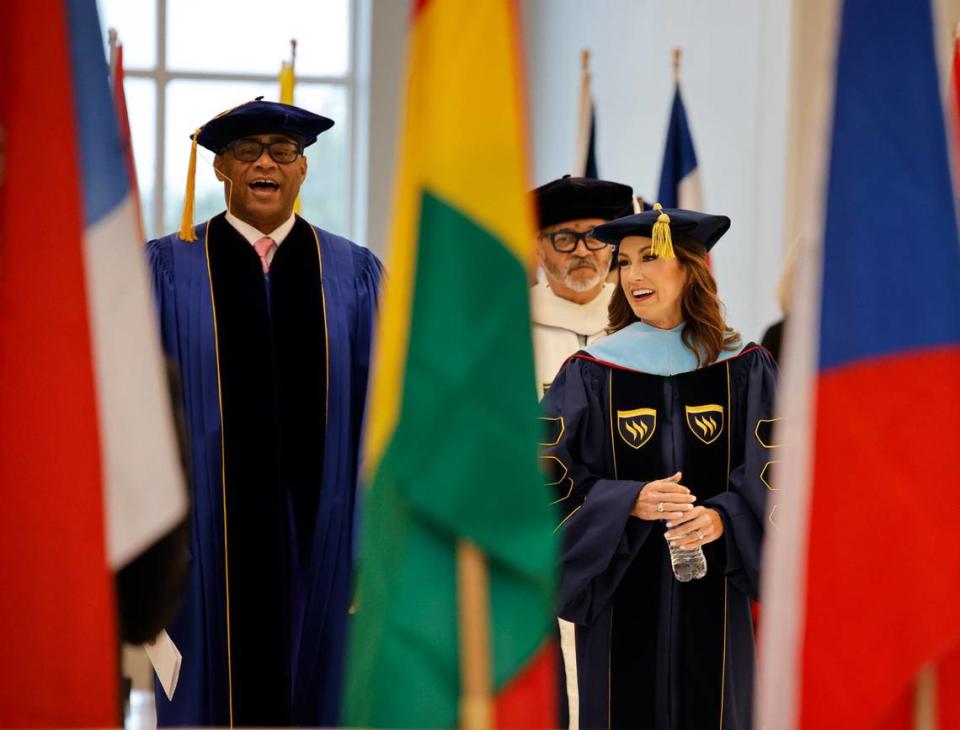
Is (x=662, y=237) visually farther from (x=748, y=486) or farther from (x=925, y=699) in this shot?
(x=925, y=699)

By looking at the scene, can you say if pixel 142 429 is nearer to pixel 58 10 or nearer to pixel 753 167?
pixel 58 10

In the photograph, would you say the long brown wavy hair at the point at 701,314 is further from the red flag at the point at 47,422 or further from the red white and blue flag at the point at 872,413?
the red flag at the point at 47,422

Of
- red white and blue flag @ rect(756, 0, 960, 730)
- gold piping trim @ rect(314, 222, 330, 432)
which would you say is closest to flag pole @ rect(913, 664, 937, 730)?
red white and blue flag @ rect(756, 0, 960, 730)

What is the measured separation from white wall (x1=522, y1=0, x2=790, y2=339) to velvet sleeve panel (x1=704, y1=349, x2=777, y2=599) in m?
4.03

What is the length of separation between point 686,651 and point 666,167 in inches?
155

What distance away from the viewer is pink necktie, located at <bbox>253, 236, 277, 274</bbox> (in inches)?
190

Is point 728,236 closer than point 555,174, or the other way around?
point 728,236

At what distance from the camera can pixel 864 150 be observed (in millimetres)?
2402

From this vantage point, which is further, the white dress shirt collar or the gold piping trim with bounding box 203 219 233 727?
the white dress shirt collar

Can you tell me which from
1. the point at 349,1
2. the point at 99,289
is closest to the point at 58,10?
the point at 99,289

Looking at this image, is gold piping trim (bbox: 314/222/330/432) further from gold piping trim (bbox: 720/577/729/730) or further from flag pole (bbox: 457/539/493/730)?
flag pole (bbox: 457/539/493/730)

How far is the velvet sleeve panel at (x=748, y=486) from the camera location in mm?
4090

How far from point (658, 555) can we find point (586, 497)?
295mm

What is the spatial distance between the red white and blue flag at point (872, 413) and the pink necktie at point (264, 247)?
2.71 meters
